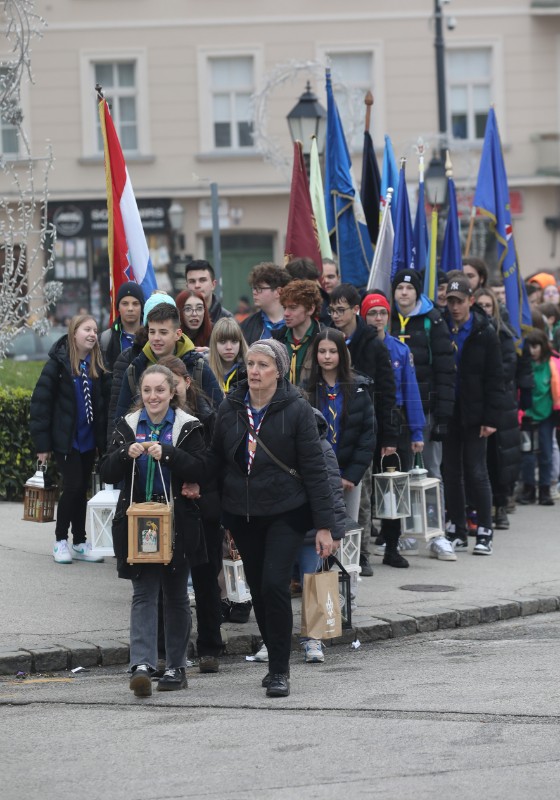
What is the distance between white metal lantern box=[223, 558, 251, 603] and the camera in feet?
31.7

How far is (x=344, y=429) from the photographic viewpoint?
10695mm

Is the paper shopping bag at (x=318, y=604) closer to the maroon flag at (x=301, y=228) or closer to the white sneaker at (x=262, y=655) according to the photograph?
the white sneaker at (x=262, y=655)

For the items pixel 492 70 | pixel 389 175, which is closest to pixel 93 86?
pixel 492 70

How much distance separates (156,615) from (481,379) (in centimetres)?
546

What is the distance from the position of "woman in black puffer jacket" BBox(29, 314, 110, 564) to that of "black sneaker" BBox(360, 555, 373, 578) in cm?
208

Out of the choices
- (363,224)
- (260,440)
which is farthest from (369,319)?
(260,440)

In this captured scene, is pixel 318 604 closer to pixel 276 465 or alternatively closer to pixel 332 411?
pixel 276 465

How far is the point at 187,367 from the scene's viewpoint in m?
9.29

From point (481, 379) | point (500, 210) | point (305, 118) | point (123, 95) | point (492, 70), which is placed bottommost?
point (481, 379)

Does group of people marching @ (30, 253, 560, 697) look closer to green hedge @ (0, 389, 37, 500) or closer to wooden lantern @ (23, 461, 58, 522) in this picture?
wooden lantern @ (23, 461, 58, 522)

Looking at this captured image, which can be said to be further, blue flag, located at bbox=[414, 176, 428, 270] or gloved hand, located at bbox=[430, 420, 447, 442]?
blue flag, located at bbox=[414, 176, 428, 270]

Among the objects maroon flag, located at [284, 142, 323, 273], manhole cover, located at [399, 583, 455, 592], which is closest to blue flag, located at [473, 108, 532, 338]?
maroon flag, located at [284, 142, 323, 273]

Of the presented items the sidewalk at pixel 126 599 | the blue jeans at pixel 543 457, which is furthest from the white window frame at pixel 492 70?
the sidewalk at pixel 126 599

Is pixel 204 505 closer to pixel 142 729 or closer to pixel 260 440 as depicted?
pixel 260 440
